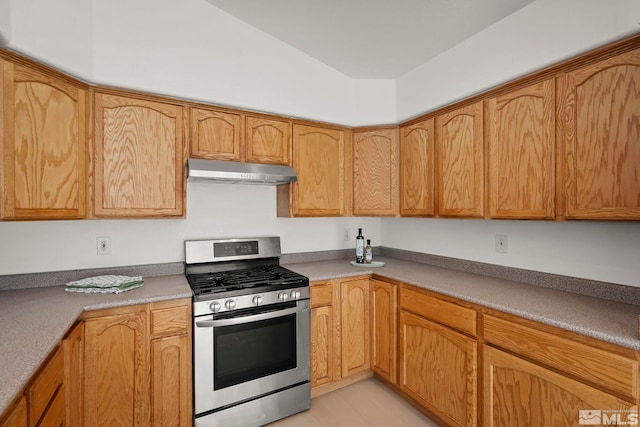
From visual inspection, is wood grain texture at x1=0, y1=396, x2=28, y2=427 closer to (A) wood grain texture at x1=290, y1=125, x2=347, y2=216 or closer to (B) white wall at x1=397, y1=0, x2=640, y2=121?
(A) wood grain texture at x1=290, y1=125, x2=347, y2=216

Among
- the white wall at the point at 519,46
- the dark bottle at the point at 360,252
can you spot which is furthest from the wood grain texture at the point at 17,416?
the white wall at the point at 519,46

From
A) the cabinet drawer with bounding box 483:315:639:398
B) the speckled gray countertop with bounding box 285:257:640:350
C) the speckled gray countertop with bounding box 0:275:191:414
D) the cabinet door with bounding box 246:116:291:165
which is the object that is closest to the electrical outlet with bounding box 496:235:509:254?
the speckled gray countertop with bounding box 285:257:640:350

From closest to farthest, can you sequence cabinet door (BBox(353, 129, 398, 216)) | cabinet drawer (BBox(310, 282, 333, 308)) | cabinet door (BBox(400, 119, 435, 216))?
cabinet drawer (BBox(310, 282, 333, 308)), cabinet door (BBox(400, 119, 435, 216)), cabinet door (BBox(353, 129, 398, 216))

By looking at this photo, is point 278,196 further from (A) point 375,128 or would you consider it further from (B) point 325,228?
(A) point 375,128

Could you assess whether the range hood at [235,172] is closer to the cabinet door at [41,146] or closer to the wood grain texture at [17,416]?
the cabinet door at [41,146]

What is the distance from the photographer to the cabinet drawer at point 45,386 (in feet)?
3.34

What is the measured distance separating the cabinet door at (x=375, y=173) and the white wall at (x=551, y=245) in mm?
430

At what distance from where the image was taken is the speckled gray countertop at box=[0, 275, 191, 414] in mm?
957

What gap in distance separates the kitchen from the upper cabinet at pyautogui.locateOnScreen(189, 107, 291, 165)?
138mm

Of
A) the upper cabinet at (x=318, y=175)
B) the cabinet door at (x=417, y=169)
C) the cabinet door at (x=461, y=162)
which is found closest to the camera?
the cabinet door at (x=461, y=162)

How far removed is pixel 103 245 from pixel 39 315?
2.42 feet

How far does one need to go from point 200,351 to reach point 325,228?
1.52 meters

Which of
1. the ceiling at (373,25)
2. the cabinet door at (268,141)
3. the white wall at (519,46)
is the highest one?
the ceiling at (373,25)

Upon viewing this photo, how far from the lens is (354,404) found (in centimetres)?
221
